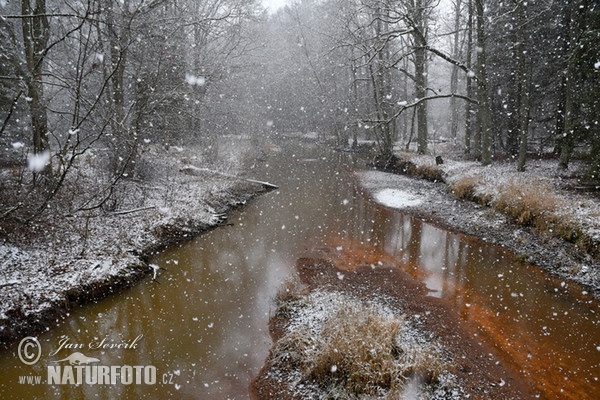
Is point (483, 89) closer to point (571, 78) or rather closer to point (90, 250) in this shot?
point (571, 78)

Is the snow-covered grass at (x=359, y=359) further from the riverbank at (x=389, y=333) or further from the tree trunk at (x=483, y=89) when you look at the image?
the tree trunk at (x=483, y=89)

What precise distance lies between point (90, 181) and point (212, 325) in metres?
7.98

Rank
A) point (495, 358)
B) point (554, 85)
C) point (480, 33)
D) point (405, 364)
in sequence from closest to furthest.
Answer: point (405, 364), point (495, 358), point (480, 33), point (554, 85)

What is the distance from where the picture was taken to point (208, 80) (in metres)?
18.1

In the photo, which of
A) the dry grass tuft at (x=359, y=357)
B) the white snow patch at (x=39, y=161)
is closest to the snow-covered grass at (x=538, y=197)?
the dry grass tuft at (x=359, y=357)

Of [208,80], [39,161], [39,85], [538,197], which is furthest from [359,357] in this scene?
[208,80]

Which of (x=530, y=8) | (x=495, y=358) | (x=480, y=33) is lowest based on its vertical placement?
(x=495, y=358)

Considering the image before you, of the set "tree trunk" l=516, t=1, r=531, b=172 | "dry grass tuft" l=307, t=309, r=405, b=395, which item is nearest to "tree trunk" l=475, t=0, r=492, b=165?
"tree trunk" l=516, t=1, r=531, b=172

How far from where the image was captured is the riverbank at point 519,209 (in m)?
8.74

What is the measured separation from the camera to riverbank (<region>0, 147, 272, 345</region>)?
6.79 m

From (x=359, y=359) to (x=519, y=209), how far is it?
8.32 metres

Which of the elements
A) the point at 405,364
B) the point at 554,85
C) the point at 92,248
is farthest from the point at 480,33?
the point at 92,248

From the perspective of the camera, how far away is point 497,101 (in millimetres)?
20875

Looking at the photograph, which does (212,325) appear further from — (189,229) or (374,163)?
(374,163)
